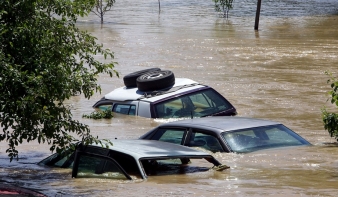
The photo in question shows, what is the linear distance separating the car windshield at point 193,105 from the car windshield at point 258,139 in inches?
183

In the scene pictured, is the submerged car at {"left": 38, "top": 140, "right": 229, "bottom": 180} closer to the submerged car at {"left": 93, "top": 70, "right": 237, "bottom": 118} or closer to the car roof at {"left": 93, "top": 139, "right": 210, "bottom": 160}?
the car roof at {"left": 93, "top": 139, "right": 210, "bottom": 160}

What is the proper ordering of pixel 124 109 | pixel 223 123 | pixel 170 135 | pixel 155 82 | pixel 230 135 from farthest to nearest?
1. pixel 124 109
2. pixel 155 82
3. pixel 170 135
4. pixel 223 123
5. pixel 230 135

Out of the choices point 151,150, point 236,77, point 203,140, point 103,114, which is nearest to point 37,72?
point 151,150

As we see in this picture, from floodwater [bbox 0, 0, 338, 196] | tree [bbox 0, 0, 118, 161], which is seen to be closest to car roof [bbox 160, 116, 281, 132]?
floodwater [bbox 0, 0, 338, 196]

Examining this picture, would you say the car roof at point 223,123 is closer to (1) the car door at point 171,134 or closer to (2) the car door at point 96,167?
(1) the car door at point 171,134

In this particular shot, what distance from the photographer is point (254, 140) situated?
10.1 meters

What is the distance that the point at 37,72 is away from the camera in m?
8.01

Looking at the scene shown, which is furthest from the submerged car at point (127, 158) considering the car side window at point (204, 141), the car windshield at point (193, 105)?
the car windshield at point (193, 105)

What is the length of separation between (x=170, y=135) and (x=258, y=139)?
1.19 m

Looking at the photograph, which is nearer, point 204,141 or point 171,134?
point 204,141

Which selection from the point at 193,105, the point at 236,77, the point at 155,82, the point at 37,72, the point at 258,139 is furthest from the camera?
the point at 236,77

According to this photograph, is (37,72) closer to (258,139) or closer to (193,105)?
(258,139)

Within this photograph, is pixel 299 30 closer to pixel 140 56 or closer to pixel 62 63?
pixel 140 56

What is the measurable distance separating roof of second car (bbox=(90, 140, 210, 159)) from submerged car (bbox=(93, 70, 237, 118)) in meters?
5.85
